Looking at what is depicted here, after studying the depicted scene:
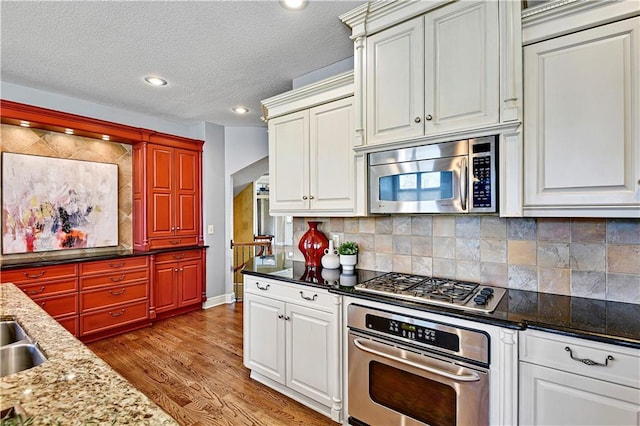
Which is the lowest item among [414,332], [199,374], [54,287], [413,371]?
[199,374]

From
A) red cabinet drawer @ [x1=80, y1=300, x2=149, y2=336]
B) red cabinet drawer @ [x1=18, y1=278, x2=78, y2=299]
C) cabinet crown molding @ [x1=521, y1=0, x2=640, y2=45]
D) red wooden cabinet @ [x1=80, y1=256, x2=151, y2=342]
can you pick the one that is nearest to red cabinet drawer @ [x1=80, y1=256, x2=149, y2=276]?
red wooden cabinet @ [x1=80, y1=256, x2=151, y2=342]

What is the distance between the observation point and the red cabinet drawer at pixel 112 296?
3355 mm

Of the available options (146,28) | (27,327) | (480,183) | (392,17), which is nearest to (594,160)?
(480,183)

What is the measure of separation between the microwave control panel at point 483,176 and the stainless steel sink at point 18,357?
2053mm

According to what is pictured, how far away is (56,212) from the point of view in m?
3.47

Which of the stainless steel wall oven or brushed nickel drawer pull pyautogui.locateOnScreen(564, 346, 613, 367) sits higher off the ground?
brushed nickel drawer pull pyautogui.locateOnScreen(564, 346, 613, 367)

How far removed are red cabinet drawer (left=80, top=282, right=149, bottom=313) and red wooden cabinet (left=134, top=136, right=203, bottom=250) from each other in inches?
20.2

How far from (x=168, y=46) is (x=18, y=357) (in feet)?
7.17

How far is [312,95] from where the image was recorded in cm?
245

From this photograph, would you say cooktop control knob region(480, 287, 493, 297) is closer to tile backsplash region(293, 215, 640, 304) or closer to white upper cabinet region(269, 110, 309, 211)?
tile backsplash region(293, 215, 640, 304)

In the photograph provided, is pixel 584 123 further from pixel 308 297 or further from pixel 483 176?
pixel 308 297

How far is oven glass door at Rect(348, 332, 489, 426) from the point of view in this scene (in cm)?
148

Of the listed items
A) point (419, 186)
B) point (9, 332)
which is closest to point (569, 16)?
point (419, 186)

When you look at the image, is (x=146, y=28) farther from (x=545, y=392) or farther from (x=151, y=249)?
(x=545, y=392)
